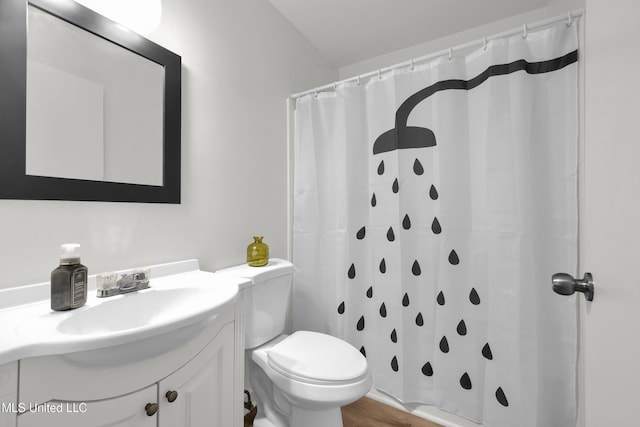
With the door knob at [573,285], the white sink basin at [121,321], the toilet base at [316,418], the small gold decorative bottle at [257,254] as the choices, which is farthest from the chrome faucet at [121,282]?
the door knob at [573,285]

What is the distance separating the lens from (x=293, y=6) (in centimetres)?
169

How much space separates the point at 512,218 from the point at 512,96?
1.77ft

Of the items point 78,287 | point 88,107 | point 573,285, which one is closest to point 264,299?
point 78,287

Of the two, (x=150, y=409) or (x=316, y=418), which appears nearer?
(x=150, y=409)

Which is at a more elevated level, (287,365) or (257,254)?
(257,254)

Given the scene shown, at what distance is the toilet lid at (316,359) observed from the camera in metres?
1.13

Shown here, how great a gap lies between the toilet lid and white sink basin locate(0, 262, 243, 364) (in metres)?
0.45

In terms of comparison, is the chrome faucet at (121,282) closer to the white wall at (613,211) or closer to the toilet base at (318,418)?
the toilet base at (318,418)

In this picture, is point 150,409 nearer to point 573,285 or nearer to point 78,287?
point 78,287

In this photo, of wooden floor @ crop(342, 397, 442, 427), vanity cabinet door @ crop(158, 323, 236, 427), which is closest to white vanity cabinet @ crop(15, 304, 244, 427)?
vanity cabinet door @ crop(158, 323, 236, 427)

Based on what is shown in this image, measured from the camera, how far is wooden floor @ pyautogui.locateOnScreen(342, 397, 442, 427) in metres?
1.50

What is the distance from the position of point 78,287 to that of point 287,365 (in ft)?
2.64

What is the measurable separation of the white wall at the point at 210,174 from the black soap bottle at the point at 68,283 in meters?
0.15

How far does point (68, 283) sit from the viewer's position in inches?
28.9
